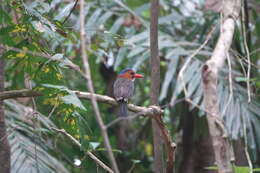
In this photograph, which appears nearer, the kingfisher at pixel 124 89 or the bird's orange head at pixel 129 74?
the kingfisher at pixel 124 89

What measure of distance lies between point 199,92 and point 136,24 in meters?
1.72

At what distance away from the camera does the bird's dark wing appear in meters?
4.22

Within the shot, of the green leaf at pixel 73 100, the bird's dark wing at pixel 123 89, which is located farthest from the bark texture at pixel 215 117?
the bird's dark wing at pixel 123 89

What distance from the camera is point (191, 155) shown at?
6.32 m

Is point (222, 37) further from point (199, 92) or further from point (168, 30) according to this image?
point (168, 30)

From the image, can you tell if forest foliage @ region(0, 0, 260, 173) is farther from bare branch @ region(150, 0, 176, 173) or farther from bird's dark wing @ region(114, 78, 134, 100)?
bare branch @ region(150, 0, 176, 173)

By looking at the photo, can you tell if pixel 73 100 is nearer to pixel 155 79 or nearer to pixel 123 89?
pixel 155 79

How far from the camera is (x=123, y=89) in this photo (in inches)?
173

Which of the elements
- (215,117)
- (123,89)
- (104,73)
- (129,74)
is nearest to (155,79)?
(215,117)

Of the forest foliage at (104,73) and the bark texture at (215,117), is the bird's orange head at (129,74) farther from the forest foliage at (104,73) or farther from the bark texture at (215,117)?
the bark texture at (215,117)

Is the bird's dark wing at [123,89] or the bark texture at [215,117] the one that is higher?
the bird's dark wing at [123,89]

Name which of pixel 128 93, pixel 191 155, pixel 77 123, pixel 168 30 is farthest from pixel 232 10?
pixel 191 155

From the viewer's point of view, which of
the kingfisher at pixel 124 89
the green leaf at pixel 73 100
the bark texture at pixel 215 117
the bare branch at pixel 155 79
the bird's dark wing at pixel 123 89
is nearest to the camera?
the bark texture at pixel 215 117

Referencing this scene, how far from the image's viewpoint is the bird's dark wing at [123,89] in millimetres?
4216
